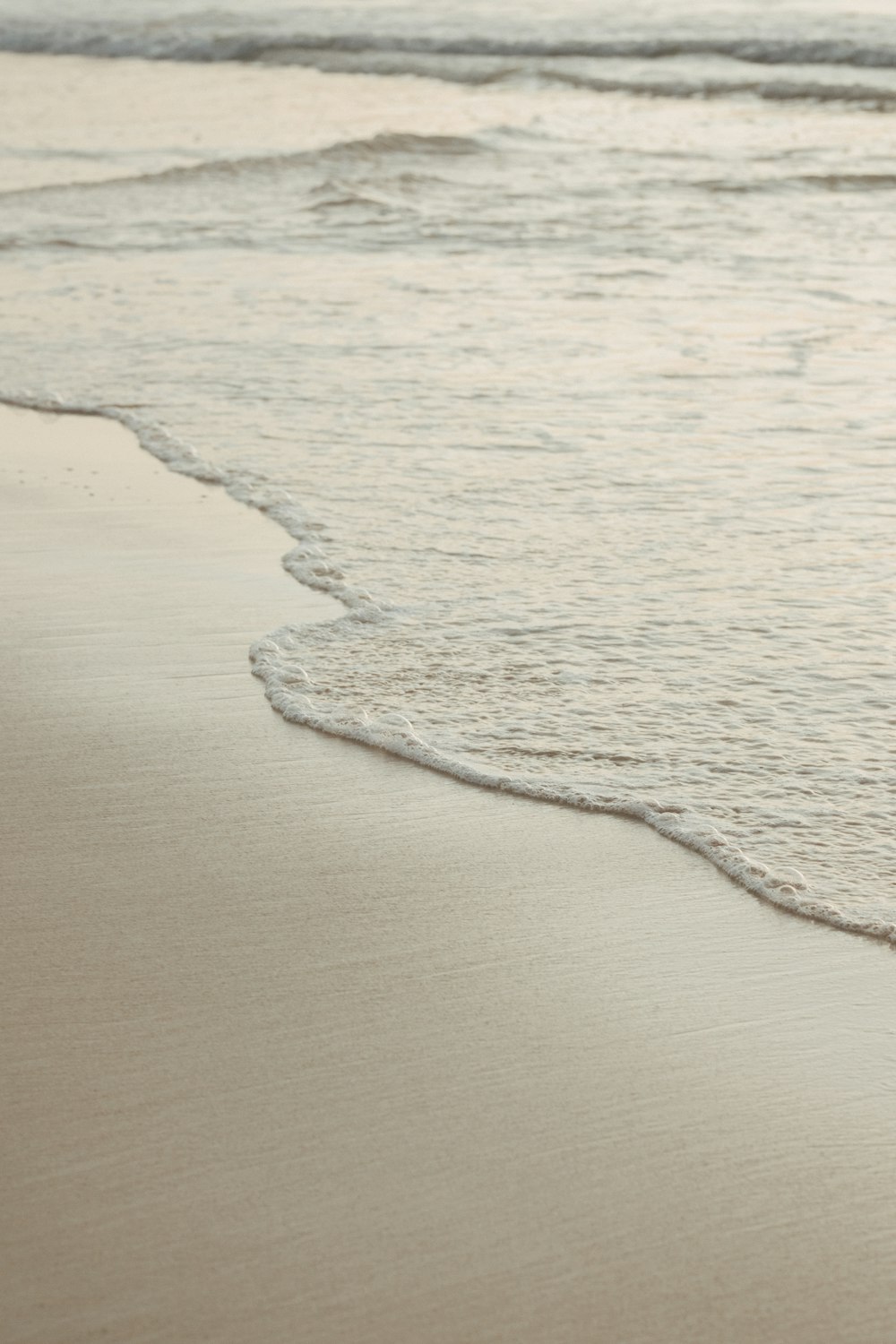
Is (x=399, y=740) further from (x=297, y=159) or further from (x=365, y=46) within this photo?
(x=365, y=46)

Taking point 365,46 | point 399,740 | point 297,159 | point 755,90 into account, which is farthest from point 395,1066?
point 365,46

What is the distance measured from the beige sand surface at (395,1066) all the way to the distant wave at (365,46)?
17981 millimetres

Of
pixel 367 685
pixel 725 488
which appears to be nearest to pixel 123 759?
pixel 367 685

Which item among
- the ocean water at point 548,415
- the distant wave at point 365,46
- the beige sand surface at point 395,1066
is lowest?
the beige sand surface at point 395,1066

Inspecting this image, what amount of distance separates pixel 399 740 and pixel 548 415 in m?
2.56

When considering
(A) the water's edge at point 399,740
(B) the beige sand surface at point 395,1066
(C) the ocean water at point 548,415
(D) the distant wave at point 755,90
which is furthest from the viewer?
(D) the distant wave at point 755,90

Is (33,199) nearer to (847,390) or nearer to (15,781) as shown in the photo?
(847,390)

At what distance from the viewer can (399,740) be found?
339 centimetres

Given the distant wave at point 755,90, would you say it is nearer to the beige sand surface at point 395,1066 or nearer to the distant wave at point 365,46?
the distant wave at point 365,46

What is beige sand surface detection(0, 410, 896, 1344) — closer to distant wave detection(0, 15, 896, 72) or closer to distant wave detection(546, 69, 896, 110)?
distant wave detection(546, 69, 896, 110)

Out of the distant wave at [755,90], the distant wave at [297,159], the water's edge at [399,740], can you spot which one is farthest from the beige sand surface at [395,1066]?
the distant wave at [755,90]

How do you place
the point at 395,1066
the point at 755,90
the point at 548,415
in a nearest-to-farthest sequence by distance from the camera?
the point at 395,1066 → the point at 548,415 → the point at 755,90

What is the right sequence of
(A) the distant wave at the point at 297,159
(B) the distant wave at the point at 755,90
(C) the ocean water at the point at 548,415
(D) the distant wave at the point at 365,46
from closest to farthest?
(C) the ocean water at the point at 548,415 → (A) the distant wave at the point at 297,159 → (B) the distant wave at the point at 755,90 → (D) the distant wave at the point at 365,46

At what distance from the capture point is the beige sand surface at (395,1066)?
6.48 ft
